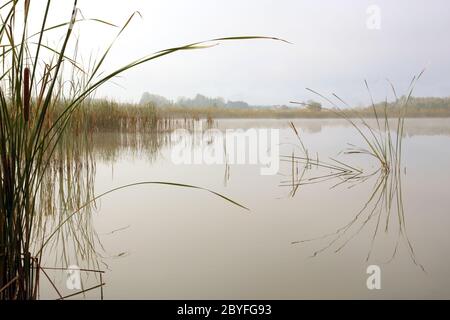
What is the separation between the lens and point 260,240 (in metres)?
1.91

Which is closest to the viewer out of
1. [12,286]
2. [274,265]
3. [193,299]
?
[12,286]

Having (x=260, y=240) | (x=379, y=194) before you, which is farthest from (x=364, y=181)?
(x=260, y=240)

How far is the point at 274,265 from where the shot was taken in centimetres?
165

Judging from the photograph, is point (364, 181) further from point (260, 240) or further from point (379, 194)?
point (260, 240)

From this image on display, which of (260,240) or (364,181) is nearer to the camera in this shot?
(260,240)

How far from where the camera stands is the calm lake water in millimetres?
1472

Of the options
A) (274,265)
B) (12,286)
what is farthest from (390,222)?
(12,286)

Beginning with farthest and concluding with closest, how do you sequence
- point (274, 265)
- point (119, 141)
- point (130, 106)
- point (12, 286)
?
point (130, 106)
point (119, 141)
point (274, 265)
point (12, 286)

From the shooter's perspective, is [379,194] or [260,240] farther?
[379,194]

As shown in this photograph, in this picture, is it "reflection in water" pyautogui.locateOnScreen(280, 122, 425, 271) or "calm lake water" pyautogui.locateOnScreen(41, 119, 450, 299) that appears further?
"reflection in water" pyautogui.locateOnScreen(280, 122, 425, 271)

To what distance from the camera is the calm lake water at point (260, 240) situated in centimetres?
147

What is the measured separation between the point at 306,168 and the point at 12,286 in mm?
2795
